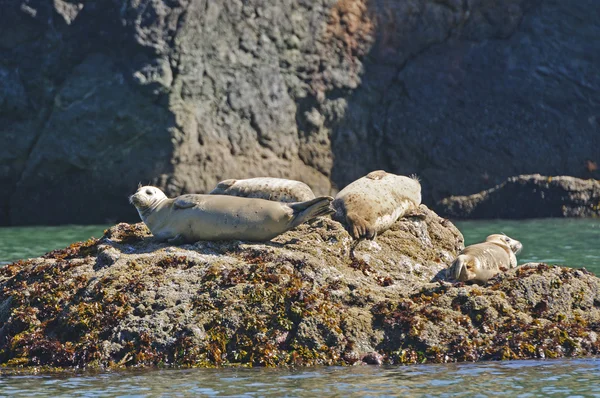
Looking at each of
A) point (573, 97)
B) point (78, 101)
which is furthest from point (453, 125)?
point (78, 101)

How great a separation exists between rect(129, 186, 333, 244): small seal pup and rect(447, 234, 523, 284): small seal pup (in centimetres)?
123

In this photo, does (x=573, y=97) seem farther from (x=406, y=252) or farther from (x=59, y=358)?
(x=59, y=358)

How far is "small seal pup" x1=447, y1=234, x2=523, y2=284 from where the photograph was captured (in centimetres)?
982

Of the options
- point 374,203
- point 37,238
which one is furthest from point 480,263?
point 37,238

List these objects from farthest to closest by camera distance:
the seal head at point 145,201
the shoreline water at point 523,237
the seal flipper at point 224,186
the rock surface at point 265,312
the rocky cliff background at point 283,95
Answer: the rocky cliff background at point 283,95 < the shoreline water at point 523,237 < the seal flipper at point 224,186 < the seal head at point 145,201 < the rock surface at point 265,312

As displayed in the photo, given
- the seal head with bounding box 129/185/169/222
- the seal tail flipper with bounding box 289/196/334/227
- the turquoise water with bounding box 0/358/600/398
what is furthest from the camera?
the seal head with bounding box 129/185/169/222

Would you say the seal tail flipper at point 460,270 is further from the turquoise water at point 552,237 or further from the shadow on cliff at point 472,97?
the shadow on cliff at point 472,97

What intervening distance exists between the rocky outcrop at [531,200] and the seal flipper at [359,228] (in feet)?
56.0

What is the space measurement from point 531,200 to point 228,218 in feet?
60.7

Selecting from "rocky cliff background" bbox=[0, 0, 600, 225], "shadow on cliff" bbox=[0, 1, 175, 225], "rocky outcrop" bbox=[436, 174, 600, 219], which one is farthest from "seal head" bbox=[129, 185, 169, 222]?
"rocky outcrop" bbox=[436, 174, 600, 219]

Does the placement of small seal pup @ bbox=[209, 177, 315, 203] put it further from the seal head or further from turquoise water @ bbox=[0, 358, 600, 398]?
turquoise water @ bbox=[0, 358, 600, 398]

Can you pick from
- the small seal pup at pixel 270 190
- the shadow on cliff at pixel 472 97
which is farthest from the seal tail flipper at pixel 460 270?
the shadow on cliff at pixel 472 97

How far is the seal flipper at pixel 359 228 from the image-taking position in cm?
1033

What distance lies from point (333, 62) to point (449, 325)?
20206 mm
